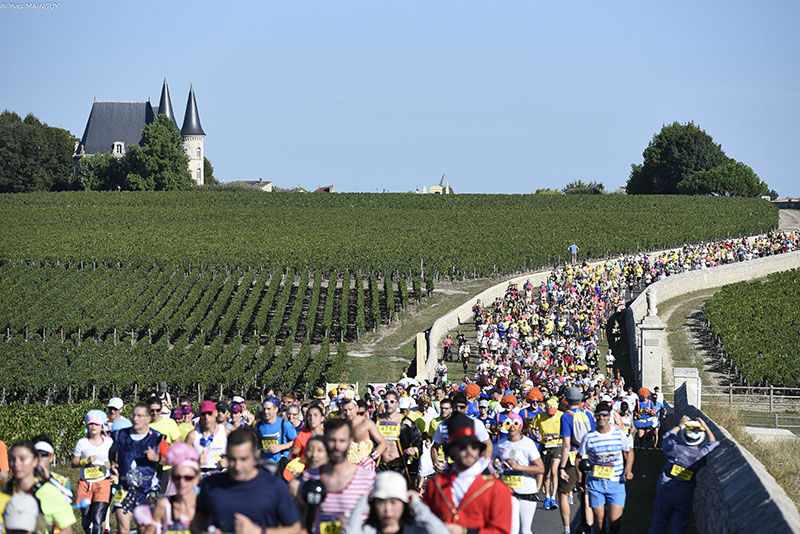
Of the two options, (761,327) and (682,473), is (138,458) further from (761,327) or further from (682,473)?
(761,327)

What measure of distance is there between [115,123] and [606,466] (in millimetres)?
142892

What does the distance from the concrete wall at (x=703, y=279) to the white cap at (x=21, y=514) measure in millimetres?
29646

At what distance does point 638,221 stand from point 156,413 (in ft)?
249

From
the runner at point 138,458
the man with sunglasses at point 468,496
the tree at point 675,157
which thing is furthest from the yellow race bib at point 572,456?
the tree at point 675,157

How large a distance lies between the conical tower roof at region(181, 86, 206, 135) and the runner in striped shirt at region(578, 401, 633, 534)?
146261 millimetres

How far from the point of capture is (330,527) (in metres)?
7.42

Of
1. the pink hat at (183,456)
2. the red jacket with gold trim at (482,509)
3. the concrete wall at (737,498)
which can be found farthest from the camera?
the concrete wall at (737,498)

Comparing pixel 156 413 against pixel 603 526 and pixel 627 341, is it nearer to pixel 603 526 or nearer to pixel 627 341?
pixel 603 526

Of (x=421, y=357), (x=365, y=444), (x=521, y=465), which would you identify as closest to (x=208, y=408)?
(x=365, y=444)

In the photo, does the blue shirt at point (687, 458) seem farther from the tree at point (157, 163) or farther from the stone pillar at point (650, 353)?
the tree at point (157, 163)

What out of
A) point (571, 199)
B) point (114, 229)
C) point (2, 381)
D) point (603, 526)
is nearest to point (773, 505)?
point (603, 526)

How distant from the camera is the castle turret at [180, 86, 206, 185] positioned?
153500 mm

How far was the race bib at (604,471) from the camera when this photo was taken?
11.4 metres

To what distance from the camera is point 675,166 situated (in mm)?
134375
